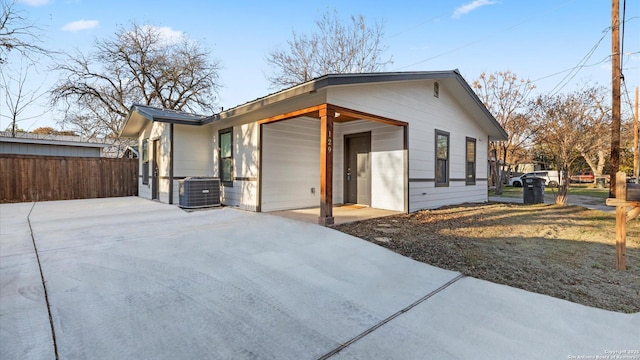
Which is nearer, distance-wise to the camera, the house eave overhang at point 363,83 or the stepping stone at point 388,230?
the house eave overhang at point 363,83

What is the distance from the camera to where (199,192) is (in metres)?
7.73

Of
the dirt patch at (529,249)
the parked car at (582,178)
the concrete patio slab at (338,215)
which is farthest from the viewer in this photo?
the parked car at (582,178)

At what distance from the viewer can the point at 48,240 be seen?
448cm

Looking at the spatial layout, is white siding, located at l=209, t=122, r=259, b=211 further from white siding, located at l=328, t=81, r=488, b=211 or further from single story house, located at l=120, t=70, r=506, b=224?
white siding, located at l=328, t=81, r=488, b=211

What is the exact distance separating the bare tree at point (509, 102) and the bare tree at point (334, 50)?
6.68m

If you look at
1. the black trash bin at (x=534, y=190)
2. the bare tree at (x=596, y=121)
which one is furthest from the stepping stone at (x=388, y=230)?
the bare tree at (x=596, y=121)

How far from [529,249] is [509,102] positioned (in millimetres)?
17169

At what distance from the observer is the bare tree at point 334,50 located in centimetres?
1809

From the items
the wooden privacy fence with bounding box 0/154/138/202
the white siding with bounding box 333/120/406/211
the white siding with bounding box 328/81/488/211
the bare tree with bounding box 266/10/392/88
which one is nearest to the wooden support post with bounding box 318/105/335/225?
the white siding with bounding box 328/81/488/211

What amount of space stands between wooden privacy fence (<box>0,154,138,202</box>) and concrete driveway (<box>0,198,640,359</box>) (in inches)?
310

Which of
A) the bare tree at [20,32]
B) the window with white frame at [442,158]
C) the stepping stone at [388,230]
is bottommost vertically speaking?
the stepping stone at [388,230]

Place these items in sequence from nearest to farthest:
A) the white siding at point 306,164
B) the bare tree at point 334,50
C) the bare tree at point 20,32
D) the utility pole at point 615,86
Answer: the bare tree at point 20,32, the white siding at point 306,164, the utility pole at point 615,86, the bare tree at point 334,50

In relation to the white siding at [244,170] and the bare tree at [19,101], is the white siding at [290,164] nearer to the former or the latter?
the white siding at [244,170]

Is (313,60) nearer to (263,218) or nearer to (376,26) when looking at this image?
(376,26)
